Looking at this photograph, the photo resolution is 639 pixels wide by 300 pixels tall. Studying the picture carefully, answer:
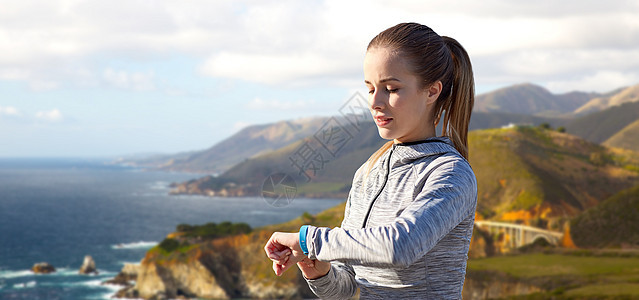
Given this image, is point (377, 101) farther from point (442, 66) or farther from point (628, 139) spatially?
point (628, 139)

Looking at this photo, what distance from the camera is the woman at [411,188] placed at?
1557 mm

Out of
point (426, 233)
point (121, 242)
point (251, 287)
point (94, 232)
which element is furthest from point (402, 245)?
point (94, 232)

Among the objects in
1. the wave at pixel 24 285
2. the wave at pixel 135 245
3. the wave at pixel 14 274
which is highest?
the wave at pixel 135 245

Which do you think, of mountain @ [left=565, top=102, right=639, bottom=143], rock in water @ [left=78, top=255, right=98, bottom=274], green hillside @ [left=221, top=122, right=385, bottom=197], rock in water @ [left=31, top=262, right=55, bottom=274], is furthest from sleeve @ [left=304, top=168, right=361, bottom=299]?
mountain @ [left=565, top=102, right=639, bottom=143]

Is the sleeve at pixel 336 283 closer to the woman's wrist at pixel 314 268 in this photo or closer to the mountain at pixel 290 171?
the woman's wrist at pixel 314 268

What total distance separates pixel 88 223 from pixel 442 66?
11264 cm

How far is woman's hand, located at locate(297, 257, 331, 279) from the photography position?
6.82 ft

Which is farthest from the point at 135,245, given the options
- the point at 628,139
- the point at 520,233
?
the point at 628,139

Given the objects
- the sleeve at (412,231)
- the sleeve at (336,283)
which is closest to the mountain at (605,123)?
the sleeve at (336,283)

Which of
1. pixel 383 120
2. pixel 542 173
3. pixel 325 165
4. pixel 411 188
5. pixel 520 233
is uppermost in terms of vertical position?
pixel 325 165

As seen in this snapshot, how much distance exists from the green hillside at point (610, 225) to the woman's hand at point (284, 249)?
174 ft

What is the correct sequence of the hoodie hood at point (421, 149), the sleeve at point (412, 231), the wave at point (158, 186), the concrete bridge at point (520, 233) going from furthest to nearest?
the wave at point (158, 186), the concrete bridge at point (520, 233), the hoodie hood at point (421, 149), the sleeve at point (412, 231)

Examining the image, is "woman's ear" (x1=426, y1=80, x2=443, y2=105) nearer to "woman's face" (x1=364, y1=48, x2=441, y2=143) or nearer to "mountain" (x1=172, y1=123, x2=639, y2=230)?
"woman's face" (x1=364, y1=48, x2=441, y2=143)

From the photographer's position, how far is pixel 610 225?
5175 cm
